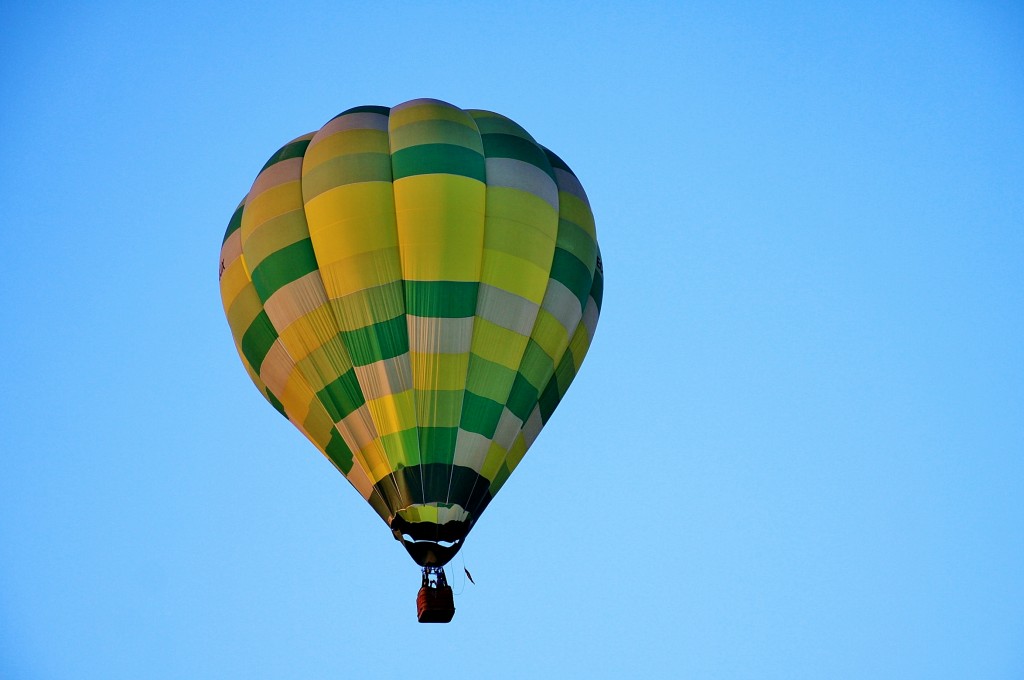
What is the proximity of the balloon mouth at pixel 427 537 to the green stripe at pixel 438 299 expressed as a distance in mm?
2030

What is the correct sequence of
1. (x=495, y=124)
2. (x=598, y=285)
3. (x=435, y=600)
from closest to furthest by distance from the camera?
(x=435, y=600), (x=495, y=124), (x=598, y=285)

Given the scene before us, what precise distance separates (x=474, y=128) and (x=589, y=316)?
238 cm

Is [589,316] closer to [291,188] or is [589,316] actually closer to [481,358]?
[481,358]

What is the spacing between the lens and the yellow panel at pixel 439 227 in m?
14.7

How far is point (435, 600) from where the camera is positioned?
1412 centimetres

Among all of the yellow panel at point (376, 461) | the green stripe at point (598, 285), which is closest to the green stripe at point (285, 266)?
the yellow panel at point (376, 461)

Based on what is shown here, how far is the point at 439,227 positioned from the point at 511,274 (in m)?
0.86

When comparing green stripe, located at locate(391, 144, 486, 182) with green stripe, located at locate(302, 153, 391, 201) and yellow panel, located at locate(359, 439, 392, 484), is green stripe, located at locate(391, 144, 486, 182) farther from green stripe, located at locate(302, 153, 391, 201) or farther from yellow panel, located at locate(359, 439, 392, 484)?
yellow panel, located at locate(359, 439, 392, 484)

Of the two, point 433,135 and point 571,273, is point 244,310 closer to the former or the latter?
point 433,135

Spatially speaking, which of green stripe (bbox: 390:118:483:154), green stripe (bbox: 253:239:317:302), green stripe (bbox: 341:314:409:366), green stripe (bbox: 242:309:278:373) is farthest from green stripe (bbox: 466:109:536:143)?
green stripe (bbox: 242:309:278:373)

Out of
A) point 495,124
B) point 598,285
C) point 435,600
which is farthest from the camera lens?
point 598,285

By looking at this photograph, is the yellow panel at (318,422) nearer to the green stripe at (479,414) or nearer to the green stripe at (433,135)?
the green stripe at (479,414)

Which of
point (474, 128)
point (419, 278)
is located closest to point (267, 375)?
point (419, 278)

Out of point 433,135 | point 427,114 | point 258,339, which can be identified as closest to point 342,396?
point 258,339
